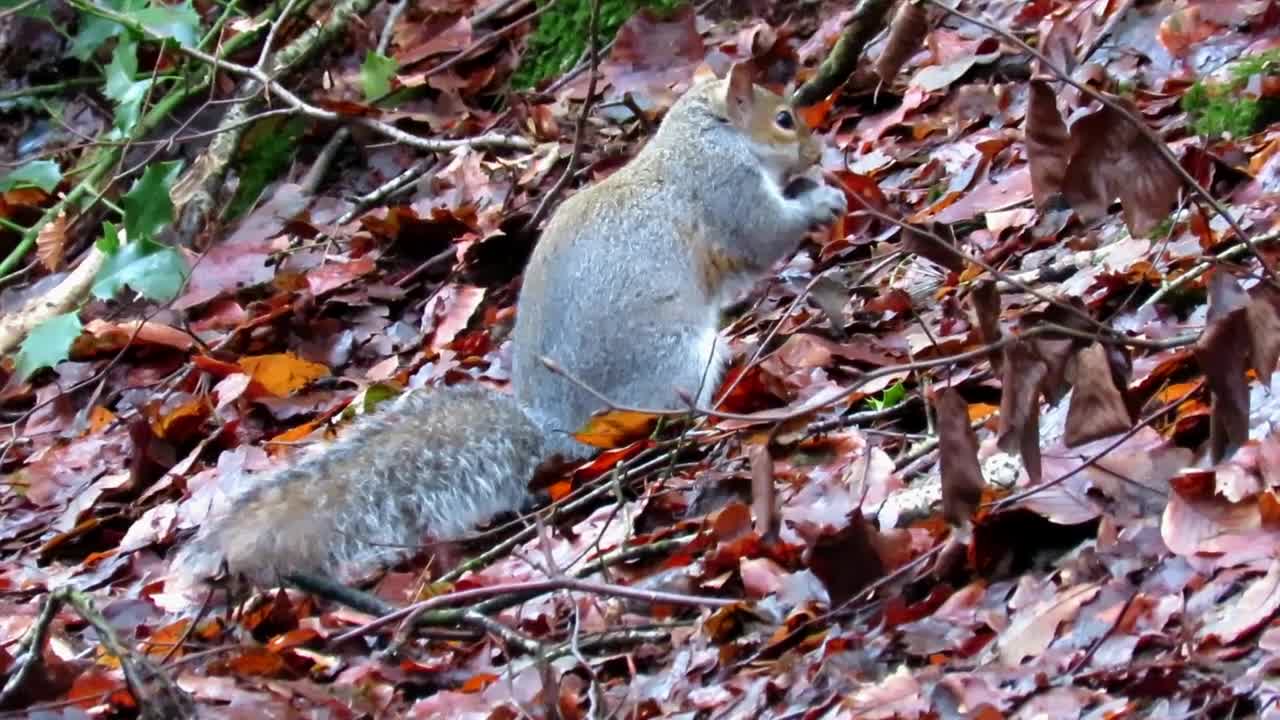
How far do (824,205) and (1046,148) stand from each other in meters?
2.71

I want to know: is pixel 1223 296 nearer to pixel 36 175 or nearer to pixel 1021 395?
pixel 1021 395

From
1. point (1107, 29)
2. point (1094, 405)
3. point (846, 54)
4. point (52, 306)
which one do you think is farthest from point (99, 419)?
point (1094, 405)

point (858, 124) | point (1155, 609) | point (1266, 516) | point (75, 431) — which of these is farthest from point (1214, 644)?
point (75, 431)

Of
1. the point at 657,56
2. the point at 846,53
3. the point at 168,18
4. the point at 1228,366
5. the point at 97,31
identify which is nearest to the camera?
the point at 1228,366

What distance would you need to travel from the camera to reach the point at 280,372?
15.9ft

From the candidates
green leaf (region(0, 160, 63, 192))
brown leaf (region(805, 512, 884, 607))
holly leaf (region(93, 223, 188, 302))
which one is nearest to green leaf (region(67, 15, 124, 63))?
A: green leaf (region(0, 160, 63, 192))

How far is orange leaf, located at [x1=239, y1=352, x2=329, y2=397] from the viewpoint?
4812 mm

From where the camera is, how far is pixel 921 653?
93.4 inches

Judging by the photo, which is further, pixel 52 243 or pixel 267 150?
pixel 267 150

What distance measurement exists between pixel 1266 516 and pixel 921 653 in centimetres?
52

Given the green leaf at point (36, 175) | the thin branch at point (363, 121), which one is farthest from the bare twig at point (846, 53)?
the green leaf at point (36, 175)

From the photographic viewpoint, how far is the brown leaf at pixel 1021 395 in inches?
79.9

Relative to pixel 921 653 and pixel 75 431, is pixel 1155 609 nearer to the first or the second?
pixel 921 653

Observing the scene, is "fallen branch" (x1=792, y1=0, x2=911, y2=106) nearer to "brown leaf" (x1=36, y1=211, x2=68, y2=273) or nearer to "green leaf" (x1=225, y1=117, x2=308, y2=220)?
"green leaf" (x1=225, y1=117, x2=308, y2=220)
